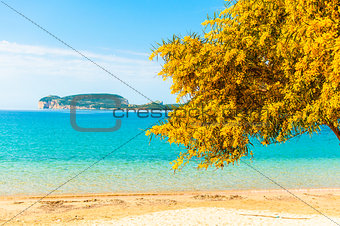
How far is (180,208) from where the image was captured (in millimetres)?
17891

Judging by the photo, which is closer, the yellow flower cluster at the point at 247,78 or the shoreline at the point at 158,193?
the yellow flower cluster at the point at 247,78

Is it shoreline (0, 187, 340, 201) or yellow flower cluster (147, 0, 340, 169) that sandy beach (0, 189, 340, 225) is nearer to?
shoreline (0, 187, 340, 201)

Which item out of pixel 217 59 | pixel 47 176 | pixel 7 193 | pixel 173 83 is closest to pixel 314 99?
pixel 217 59

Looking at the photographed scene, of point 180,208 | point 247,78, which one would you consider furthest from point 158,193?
point 247,78

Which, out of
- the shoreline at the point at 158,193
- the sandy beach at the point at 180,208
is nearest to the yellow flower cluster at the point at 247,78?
the sandy beach at the point at 180,208

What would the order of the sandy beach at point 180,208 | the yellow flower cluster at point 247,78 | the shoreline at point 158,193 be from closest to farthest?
the yellow flower cluster at point 247,78, the sandy beach at point 180,208, the shoreline at point 158,193

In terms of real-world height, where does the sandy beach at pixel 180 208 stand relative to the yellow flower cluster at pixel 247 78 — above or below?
below

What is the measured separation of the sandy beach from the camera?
14416mm

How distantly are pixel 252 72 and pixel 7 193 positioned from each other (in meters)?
19.7

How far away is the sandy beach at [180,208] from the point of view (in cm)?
1442

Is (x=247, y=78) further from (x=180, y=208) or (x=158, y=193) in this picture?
(x=158, y=193)

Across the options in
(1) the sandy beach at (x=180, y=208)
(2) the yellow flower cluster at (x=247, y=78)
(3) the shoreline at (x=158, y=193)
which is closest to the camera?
(2) the yellow flower cluster at (x=247, y=78)

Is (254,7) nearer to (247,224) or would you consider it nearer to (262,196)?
(247,224)

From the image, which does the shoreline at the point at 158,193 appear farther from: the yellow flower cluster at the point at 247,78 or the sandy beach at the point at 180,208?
the yellow flower cluster at the point at 247,78
